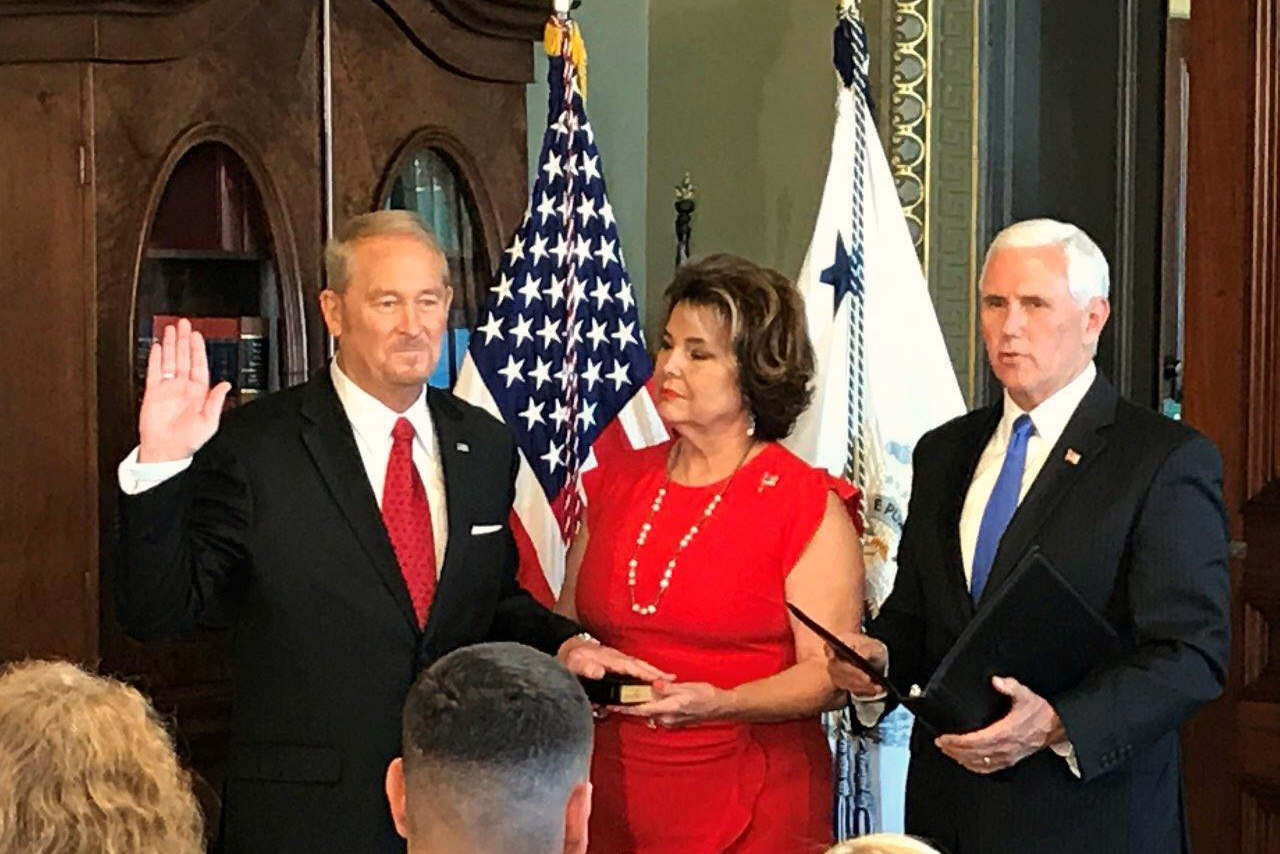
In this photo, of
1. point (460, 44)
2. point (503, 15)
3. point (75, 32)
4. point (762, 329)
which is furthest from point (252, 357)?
point (762, 329)

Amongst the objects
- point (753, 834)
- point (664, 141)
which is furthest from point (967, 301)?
point (753, 834)

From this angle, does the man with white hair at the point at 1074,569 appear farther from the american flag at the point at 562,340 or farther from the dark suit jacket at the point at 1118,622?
the american flag at the point at 562,340

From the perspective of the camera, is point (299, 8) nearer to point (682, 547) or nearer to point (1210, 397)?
point (682, 547)

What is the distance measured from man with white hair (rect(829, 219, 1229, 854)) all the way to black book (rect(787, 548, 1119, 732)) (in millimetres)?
22

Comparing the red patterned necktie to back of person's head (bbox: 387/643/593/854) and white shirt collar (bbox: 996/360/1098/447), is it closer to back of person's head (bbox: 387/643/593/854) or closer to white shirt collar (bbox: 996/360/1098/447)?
white shirt collar (bbox: 996/360/1098/447)

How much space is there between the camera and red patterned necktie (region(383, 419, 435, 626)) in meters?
2.79

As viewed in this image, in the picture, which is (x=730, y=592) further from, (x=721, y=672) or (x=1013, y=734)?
(x=1013, y=734)

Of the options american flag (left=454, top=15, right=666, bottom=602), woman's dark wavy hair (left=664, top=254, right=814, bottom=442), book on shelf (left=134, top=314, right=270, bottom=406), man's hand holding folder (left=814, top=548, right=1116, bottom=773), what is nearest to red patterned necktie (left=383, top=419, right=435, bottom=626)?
woman's dark wavy hair (left=664, top=254, right=814, bottom=442)

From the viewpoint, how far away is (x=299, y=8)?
384 cm

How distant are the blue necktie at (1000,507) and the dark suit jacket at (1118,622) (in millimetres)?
28

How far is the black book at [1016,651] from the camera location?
93.5 inches

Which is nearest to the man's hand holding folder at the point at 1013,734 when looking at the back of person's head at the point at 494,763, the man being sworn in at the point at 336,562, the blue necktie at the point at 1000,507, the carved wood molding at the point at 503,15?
the blue necktie at the point at 1000,507

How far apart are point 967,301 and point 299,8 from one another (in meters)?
1.54

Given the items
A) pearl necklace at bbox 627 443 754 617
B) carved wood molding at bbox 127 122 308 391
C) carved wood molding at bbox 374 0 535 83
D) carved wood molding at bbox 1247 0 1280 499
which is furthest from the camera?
carved wood molding at bbox 374 0 535 83
